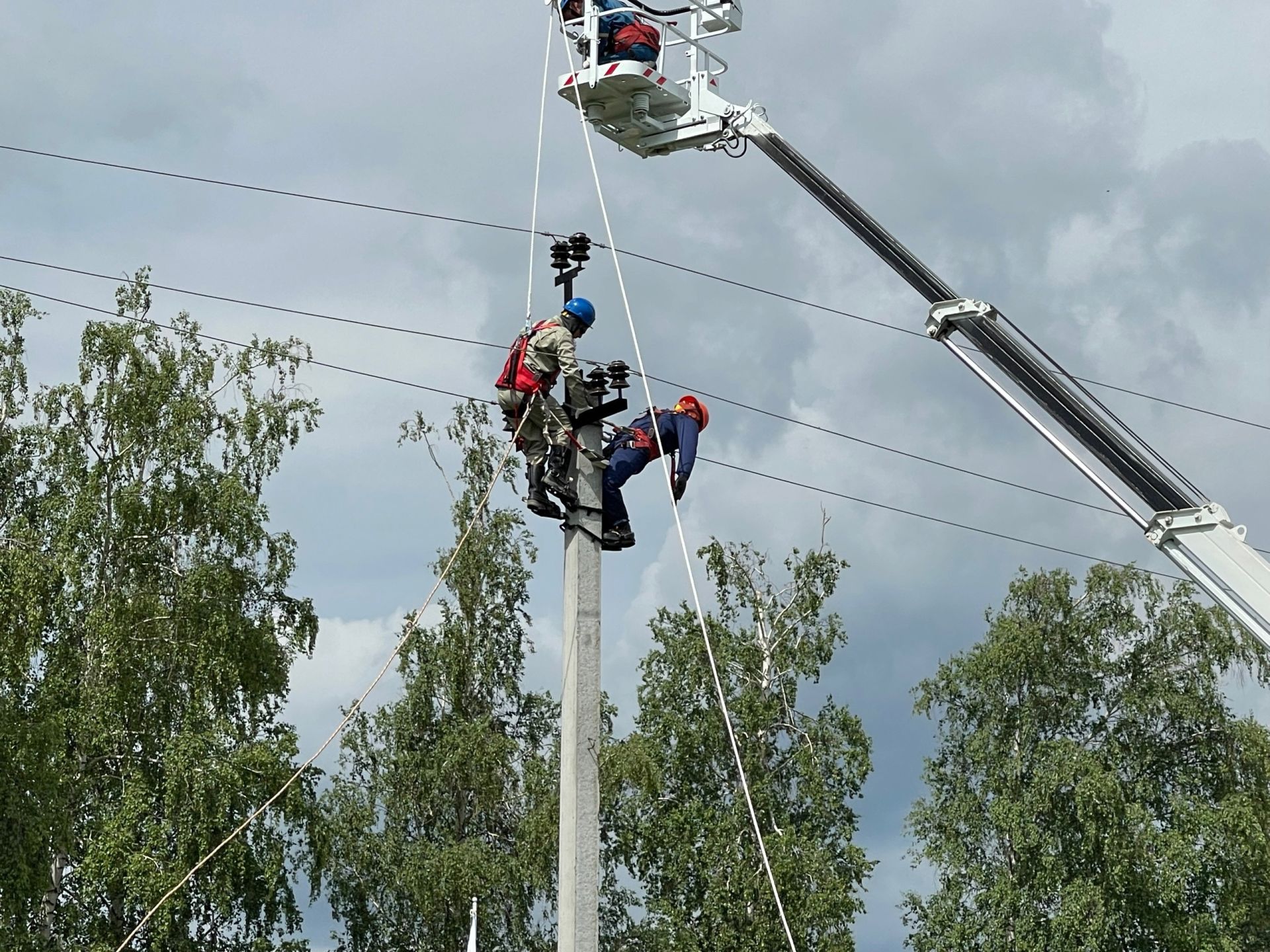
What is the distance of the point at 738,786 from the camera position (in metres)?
29.0

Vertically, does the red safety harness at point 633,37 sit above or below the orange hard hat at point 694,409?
above

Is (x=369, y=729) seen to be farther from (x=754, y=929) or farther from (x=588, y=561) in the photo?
(x=588, y=561)

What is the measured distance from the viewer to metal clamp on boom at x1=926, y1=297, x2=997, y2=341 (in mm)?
12773

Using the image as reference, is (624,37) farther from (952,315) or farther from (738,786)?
(738,786)

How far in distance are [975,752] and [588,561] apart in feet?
64.1

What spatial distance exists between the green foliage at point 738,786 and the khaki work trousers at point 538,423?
50.4 feet

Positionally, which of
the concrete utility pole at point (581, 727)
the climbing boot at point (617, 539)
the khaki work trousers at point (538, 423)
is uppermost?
the khaki work trousers at point (538, 423)

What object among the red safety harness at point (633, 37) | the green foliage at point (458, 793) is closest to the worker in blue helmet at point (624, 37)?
the red safety harness at point (633, 37)

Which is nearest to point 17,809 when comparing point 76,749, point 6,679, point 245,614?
point 6,679

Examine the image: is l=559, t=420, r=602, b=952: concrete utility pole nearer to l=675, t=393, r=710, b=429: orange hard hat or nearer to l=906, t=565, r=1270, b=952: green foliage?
l=675, t=393, r=710, b=429: orange hard hat

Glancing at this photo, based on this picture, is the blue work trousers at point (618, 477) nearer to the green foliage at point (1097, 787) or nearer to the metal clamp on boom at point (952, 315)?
the metal clamp on boom at point (952, 315)

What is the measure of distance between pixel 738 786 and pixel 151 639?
31.6 feet

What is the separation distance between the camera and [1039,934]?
28.7 m

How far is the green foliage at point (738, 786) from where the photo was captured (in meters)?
27.1
